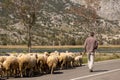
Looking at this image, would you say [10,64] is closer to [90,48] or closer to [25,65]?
[25,65]

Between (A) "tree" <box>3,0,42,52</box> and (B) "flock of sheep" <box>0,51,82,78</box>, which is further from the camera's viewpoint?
(A) "tree" <box>3,0,42,52</box>

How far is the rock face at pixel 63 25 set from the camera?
7299 cm

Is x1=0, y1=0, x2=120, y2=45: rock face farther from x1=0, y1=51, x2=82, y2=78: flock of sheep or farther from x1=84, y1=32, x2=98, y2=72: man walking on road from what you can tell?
x1=0, y1=51, x2=82, y2=78: flock of sheep

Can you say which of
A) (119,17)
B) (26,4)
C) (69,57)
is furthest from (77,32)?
(69,57)

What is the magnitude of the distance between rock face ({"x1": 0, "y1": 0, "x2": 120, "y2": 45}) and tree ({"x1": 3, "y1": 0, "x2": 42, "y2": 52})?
16083 mm

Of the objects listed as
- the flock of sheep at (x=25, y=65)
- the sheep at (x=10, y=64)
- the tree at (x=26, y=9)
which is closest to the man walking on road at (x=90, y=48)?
the flock of sheep at (x=25, y=65)

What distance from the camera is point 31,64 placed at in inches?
695

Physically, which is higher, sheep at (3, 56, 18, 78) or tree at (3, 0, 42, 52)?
tree at (3, 0, 42, 52)

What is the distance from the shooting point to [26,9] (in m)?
36.6

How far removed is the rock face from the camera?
7299 cm

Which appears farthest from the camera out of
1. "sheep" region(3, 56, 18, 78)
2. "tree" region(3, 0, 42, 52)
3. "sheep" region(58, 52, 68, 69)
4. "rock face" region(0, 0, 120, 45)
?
"rock face" region(0, 0, 120, 45)

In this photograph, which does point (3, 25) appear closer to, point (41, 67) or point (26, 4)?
point (26, 4)

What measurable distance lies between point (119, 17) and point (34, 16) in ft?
418

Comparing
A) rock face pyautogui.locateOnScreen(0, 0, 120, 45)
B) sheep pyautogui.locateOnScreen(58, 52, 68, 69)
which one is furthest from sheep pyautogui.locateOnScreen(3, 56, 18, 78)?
rock face pyautogui.locateOnScreen(0, 0, 120, 45)
